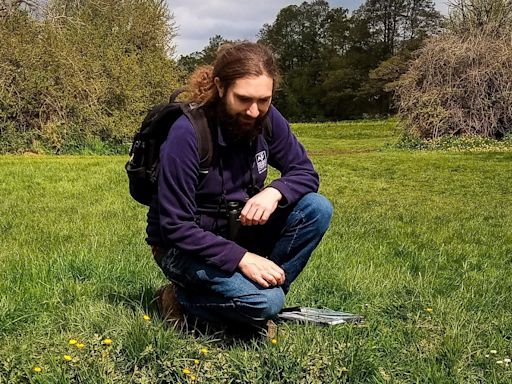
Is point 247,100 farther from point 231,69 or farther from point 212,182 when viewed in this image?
point 212,182

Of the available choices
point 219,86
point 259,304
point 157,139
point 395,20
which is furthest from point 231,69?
point 395,20

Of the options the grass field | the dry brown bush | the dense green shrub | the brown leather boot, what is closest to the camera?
the grass field

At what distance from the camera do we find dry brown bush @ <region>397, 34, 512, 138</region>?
2566 centimetres

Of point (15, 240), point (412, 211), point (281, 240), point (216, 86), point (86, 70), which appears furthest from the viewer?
point (86, 70)

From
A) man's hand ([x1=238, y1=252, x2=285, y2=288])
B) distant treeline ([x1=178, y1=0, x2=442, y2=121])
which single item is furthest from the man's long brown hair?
distant treeline ([x1=178, y1=0, x2=442, y2=121])

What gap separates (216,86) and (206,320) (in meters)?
1.11

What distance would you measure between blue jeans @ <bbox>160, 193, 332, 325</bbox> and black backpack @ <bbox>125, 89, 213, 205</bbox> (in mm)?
388

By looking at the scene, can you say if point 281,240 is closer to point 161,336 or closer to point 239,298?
point 239,298

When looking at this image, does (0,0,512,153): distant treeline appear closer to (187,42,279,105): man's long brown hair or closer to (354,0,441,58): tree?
(187,42,279,105): man's long brown hair

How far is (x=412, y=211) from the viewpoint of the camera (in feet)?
30.2

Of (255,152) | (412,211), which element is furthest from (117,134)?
(255,152)

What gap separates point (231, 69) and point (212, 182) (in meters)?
0.53

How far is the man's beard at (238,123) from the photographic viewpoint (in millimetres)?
2900

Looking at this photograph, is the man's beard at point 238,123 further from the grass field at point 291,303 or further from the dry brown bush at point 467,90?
the dry brown bush at point 467,90
